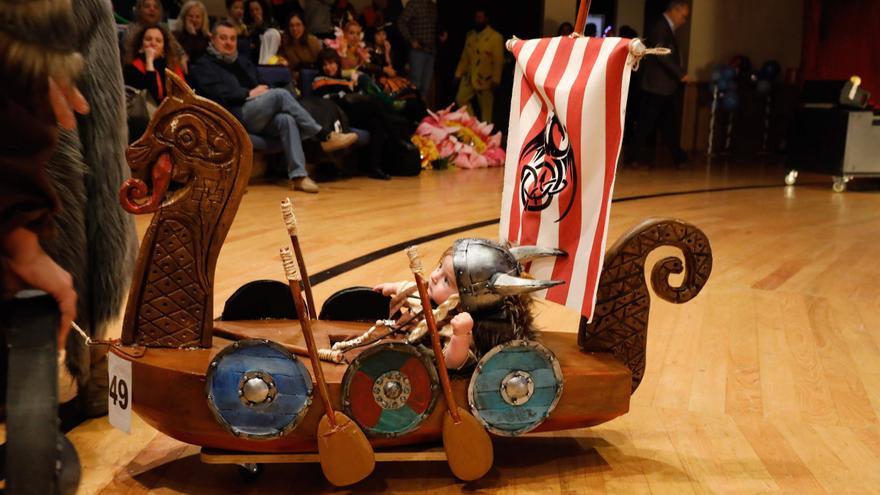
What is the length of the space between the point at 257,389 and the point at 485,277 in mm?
521

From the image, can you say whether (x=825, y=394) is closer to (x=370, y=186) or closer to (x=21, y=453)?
(x=21, y=453)

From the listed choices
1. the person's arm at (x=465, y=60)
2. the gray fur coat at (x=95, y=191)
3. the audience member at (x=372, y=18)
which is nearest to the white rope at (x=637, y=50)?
the gray fur coat at (x=95, y=191)

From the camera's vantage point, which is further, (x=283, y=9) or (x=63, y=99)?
(x=283, y=9)

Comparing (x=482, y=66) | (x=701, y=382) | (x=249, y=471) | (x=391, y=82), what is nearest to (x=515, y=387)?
(x=249, y=471)

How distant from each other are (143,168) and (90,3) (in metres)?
0.36

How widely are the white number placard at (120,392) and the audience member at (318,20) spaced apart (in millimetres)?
7045

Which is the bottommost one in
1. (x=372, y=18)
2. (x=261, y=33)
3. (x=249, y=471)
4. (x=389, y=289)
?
(x=249, y=471)

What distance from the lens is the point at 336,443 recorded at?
1.76 meters

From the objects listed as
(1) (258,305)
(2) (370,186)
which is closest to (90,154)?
(1) (258,305)

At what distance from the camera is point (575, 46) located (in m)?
2.20

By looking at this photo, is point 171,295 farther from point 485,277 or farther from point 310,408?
point 485,277

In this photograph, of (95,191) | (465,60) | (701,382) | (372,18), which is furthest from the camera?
(465,60)

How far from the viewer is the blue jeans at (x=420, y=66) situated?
9680mm

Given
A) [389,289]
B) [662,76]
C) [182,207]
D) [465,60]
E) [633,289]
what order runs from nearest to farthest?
[182,207]
[633,289]
[389,289]
[662,76]
[465,60]
